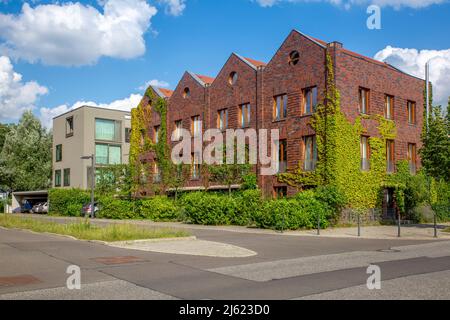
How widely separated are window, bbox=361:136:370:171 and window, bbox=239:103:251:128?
7.81 m

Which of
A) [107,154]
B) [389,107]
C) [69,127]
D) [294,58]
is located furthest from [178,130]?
[69,127]

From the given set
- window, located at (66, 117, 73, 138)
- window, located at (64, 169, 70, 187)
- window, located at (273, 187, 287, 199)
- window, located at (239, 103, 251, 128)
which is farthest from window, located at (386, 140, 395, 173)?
window, located at (64, 169, 70, 187)

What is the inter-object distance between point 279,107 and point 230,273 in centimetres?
2235

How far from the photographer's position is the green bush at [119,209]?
3703cm

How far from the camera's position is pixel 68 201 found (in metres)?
45.2

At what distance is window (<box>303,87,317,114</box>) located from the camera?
29242mm

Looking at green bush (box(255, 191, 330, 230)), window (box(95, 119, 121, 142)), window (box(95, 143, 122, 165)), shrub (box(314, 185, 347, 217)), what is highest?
window (box(95, 119, 121, 142))

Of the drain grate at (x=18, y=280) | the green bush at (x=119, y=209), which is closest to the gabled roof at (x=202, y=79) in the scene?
the green bush at (x=119, y=209)

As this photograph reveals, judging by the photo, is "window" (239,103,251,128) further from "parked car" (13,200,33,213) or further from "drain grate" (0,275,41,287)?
"parked car" (13,200,33,213)

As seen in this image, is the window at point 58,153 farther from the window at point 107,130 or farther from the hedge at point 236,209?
the hedge at point 236,209

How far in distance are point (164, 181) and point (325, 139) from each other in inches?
573

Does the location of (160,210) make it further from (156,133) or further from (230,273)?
(230,273)

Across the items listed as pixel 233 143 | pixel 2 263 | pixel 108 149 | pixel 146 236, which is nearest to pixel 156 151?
pixel 233 143
